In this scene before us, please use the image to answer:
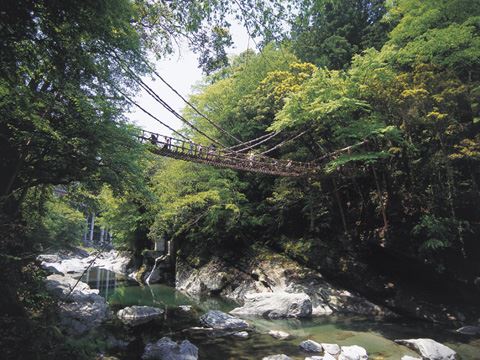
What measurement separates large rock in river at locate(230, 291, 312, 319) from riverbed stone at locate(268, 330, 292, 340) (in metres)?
1.64

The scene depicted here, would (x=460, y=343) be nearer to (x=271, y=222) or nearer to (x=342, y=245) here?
(x=342, y=245)

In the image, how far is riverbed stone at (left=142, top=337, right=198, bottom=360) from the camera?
18.7 ft

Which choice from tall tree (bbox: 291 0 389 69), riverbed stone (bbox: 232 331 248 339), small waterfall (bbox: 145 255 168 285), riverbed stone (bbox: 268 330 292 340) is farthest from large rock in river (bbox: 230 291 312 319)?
tall tree (bbox: 291 0 389 69)

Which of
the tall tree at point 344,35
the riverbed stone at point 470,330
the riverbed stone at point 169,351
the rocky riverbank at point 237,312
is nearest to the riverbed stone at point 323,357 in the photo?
the rocky riverbank at point 237,312

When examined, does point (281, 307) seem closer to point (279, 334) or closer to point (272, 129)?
point (279, 334)

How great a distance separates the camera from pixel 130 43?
5082 mm

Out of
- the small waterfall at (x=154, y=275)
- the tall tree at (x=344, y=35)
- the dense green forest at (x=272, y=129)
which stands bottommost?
the small waterfall at (x=154, y=275)

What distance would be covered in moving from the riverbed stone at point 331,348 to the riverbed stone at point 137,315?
14.2 ft

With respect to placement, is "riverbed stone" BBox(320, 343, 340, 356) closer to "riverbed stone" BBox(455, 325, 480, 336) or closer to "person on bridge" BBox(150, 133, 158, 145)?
"riverbed stone" BBox(455, 325, 480, 336)

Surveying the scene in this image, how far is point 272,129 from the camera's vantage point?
12086 millimetres

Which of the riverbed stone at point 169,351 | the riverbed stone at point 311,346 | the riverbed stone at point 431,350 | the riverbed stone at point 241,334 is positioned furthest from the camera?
the riverbed stone at point 241,334

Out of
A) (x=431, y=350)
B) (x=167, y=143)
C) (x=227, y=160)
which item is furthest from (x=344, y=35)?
(x=431, y=350)

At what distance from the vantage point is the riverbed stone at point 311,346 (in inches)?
254

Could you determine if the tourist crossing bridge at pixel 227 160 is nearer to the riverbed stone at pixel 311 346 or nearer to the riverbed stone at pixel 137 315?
the riverbed stone at pixel 137 315
